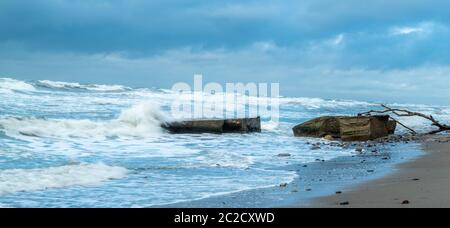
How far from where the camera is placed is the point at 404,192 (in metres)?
5.94

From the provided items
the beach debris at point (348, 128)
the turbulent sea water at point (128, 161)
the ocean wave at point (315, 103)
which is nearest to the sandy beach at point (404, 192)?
the turbulent sea water at point (128, 161)

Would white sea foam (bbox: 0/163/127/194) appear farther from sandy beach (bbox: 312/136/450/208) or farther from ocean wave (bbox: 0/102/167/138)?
ocean wave (bbox: 0/102/167/138)

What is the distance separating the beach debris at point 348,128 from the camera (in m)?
16.4

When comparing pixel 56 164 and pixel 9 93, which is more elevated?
pixel 9 93

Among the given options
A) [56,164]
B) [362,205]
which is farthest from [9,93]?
[362,205]

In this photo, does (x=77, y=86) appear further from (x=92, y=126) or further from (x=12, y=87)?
(x=92, y=126)

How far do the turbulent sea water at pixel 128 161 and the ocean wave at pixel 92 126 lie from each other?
0.09ft

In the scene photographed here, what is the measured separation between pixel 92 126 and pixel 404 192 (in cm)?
1155

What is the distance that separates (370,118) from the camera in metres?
16.6

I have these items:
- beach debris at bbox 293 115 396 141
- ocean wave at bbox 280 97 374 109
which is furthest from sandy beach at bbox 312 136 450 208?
ocean wave at bbox 280 97 374 109

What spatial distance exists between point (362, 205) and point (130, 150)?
7.26 m

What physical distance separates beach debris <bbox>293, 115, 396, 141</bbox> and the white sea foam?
31.7 feet

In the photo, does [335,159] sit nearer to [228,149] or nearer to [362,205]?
[228,149]

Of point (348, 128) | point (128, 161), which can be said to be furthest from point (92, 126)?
point (348, 128)
